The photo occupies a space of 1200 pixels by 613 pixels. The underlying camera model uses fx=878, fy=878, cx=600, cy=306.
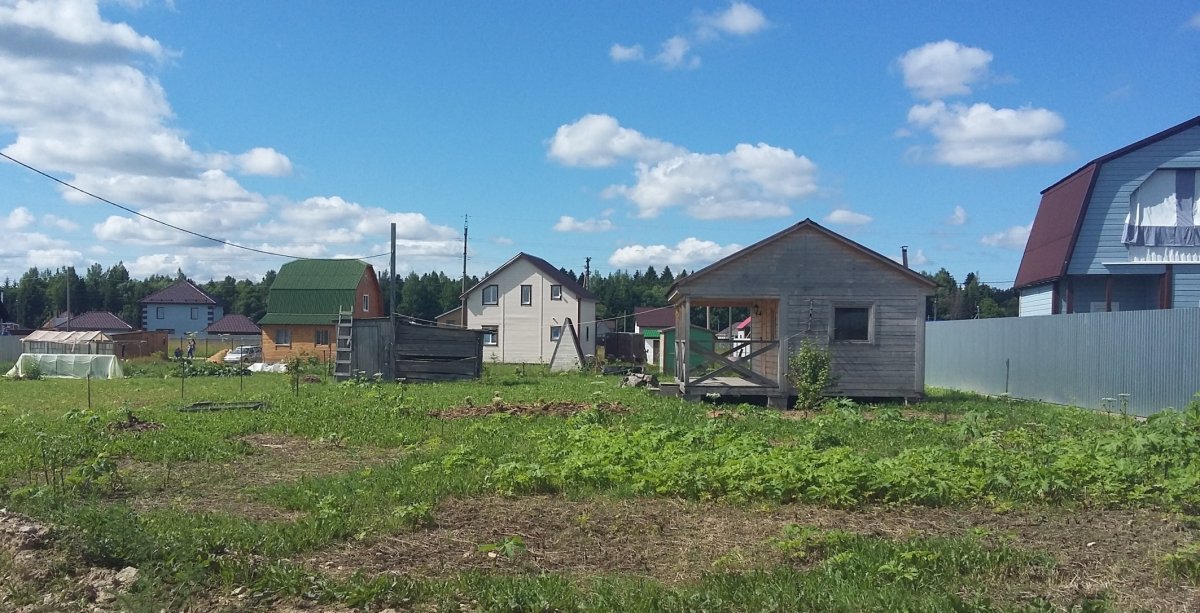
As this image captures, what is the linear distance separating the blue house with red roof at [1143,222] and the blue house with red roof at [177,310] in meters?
73.4

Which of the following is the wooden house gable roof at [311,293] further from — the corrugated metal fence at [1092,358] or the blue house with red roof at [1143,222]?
the blue house with red roof at [1143,222]

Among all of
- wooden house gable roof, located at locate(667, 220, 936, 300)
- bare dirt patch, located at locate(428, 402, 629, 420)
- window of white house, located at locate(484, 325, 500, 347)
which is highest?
wooden house gable roof, located at locate(667, 220, 936, 300)

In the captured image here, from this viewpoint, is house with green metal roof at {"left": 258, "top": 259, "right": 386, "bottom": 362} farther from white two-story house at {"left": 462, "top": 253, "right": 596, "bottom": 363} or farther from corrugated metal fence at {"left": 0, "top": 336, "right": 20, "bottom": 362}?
corrugated metal fence at {"left": 0, "top": 336, "right": 20, "bottom": 362}

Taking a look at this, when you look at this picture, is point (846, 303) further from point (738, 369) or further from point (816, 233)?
point (738, 369)

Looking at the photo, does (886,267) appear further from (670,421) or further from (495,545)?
(495,545)

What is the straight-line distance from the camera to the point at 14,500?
784 centimetres

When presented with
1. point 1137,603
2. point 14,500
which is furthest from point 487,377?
point 1137,603

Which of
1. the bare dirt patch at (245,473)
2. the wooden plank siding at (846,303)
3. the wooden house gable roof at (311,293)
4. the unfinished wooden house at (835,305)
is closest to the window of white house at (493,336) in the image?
the wooden house gable roof at (311,293)

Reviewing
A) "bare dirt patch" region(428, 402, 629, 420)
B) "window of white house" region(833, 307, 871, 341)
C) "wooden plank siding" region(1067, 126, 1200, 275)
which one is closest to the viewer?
"bare dirt patch" region(428, 402, 629, 420)

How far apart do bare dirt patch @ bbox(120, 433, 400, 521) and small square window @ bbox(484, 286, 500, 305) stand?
32094 mm

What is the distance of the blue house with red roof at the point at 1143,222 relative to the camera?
22.2 m

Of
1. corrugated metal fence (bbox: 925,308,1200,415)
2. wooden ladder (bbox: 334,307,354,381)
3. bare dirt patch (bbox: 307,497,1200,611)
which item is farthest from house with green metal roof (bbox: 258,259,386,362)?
bare dirt patch (bbox: 307,497,1200,611)

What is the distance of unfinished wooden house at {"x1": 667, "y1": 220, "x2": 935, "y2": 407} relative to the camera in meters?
19.1

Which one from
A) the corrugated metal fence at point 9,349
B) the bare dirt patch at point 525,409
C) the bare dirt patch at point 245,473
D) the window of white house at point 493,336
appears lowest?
the bare dirt patch at point 245,473
